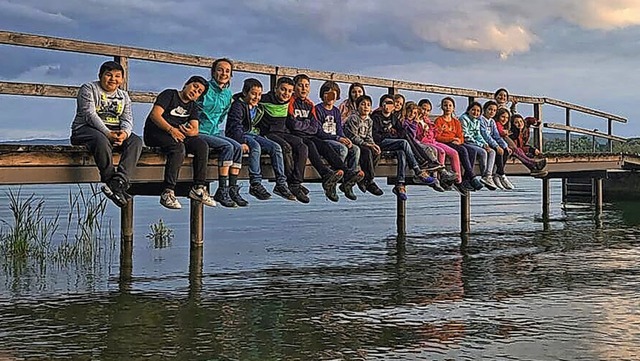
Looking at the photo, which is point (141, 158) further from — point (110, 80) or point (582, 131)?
point (582, 131)

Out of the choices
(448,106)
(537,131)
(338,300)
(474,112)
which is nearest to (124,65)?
(338,300)

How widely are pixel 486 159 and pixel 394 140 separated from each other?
2.09 metres

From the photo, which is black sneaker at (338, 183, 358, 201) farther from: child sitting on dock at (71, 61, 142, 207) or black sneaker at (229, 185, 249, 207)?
child sitting on dock at (71, 61, 142, 207)

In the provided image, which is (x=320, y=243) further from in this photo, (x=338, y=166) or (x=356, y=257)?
(x=338, y=166)

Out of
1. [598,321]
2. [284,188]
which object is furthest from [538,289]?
[284,188]

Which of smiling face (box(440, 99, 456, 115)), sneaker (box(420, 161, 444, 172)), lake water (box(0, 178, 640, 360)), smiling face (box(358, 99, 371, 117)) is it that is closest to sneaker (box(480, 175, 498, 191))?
lake water (box(0, 178, 640, 360))

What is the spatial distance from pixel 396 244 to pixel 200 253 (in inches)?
124

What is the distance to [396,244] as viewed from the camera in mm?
13305

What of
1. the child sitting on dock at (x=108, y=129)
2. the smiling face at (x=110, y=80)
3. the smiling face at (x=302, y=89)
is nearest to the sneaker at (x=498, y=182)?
the smiling face at (x=302, y=89)

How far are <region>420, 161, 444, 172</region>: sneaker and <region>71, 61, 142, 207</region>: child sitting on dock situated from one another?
4.86 metres

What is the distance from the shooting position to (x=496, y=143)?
Result: 1369cm

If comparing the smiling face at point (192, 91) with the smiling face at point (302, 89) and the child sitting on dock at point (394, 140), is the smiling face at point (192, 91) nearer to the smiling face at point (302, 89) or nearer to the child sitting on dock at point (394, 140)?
the smiling face at point (302, 89)

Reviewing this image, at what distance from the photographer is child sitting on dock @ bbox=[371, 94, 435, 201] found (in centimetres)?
1191

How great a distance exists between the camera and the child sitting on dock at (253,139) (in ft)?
31.7
